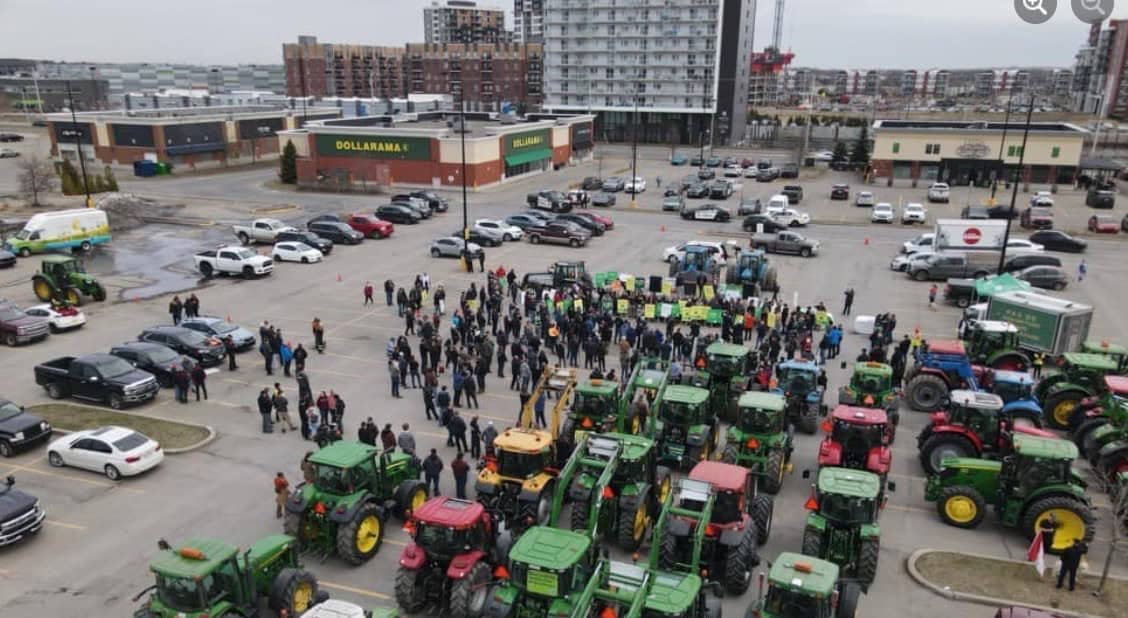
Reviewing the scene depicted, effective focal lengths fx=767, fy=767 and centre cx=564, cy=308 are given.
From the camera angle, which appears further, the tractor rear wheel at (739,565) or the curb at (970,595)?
the tractor rear wheel at (739,565)

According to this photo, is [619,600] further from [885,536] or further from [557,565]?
[885,536]

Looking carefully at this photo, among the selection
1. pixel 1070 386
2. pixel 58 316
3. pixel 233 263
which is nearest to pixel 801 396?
pixel 1070 386

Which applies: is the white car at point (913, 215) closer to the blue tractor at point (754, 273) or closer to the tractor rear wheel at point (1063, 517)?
the blue tractor at point (754, 273)

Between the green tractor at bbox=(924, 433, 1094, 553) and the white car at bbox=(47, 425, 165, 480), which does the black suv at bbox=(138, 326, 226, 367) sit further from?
the green tractor at bbox=(924, 433, 1094, 553)

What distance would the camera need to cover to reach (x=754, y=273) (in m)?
32.3

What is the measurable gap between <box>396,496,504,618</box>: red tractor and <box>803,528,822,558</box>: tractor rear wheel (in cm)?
518

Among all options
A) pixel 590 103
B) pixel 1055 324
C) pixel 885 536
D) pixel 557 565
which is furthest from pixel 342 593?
pixel 590 103

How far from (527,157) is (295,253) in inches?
1367

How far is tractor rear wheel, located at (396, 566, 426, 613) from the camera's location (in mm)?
11922

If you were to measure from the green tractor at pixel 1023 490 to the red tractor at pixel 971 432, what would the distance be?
125 cm

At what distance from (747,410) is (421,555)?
7.65 m

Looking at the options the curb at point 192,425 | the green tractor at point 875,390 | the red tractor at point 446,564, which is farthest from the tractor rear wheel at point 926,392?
the curb at point 192,425

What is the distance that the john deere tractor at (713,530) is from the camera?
481 inches

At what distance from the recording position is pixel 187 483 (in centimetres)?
1706
